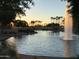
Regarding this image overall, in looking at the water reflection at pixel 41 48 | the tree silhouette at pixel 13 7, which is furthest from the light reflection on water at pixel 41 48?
the tree silhouette at pixel 13 7

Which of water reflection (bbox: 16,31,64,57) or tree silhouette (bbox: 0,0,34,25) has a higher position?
tree silhouette (bbox: 0,0,34,25)

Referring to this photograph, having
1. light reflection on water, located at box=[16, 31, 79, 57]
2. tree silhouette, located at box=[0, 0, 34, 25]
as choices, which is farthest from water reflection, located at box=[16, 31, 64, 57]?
tree silhouette, located at box=[0, 0, 34, 25]

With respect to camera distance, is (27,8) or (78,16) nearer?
(78,16)

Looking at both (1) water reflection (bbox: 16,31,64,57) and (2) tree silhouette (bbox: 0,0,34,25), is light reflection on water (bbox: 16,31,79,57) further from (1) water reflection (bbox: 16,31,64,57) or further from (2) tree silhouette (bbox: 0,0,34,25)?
(2) tree silhouette (bbox: 0,0,34,25)

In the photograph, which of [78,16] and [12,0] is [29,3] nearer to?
[12,0]

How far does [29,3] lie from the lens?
1830cm

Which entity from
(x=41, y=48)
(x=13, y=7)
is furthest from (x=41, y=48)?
(x=13, y=7)

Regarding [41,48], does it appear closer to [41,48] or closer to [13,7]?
[41,48]

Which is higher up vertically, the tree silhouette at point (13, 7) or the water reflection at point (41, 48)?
the tree silhouette at point (13, 7)

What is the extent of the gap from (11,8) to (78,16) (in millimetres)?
8922

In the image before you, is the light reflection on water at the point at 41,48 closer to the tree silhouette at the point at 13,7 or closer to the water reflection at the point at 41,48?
the water reflection at the point at 41,48

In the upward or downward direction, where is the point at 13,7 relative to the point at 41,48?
upward

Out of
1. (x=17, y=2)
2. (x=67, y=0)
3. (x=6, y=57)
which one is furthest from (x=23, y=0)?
(x=67, y=0)

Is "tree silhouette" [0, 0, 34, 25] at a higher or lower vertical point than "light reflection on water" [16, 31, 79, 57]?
higher
